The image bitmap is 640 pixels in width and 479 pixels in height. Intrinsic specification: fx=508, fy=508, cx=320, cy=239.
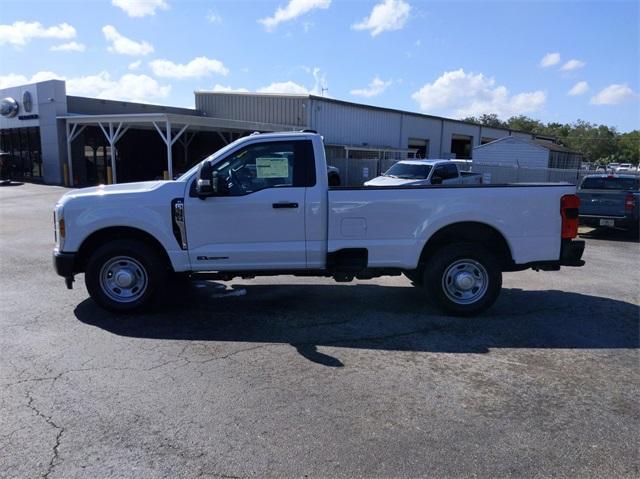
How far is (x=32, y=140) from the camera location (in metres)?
29.6

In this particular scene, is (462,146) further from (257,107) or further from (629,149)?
(629,149)

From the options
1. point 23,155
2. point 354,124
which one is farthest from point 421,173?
point 23,155

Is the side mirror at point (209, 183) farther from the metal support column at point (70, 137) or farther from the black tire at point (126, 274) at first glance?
the metal support column at point (70, 137)

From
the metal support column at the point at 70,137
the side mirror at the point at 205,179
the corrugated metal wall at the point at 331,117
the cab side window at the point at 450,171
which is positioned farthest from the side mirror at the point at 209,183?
the metal support column at the point at 70,137

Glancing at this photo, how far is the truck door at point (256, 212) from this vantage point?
5.77 meters

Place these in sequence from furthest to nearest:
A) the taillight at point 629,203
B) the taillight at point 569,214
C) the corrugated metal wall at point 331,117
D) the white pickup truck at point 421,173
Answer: the corrugated metal wall at point 331,117 → the white pickup truck at point 421,173 → the taillight at point 629,203 → the taillight at point 569,214

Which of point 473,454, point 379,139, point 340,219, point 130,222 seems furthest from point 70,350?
point 379,139

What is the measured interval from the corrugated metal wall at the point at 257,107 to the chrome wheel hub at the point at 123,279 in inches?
935

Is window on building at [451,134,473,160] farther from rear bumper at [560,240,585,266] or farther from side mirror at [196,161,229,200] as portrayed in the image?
side mirror at [196,161,229,200]

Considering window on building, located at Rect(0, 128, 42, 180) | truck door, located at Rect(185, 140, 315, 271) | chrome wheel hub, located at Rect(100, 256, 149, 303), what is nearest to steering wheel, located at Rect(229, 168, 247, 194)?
truck door, located at Rect(185, 140, 315, 271)

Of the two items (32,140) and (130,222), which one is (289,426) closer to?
(130,222)

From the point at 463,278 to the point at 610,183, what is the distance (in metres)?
10.2

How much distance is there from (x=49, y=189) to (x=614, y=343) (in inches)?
991

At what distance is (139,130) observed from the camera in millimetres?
Result: 30859
